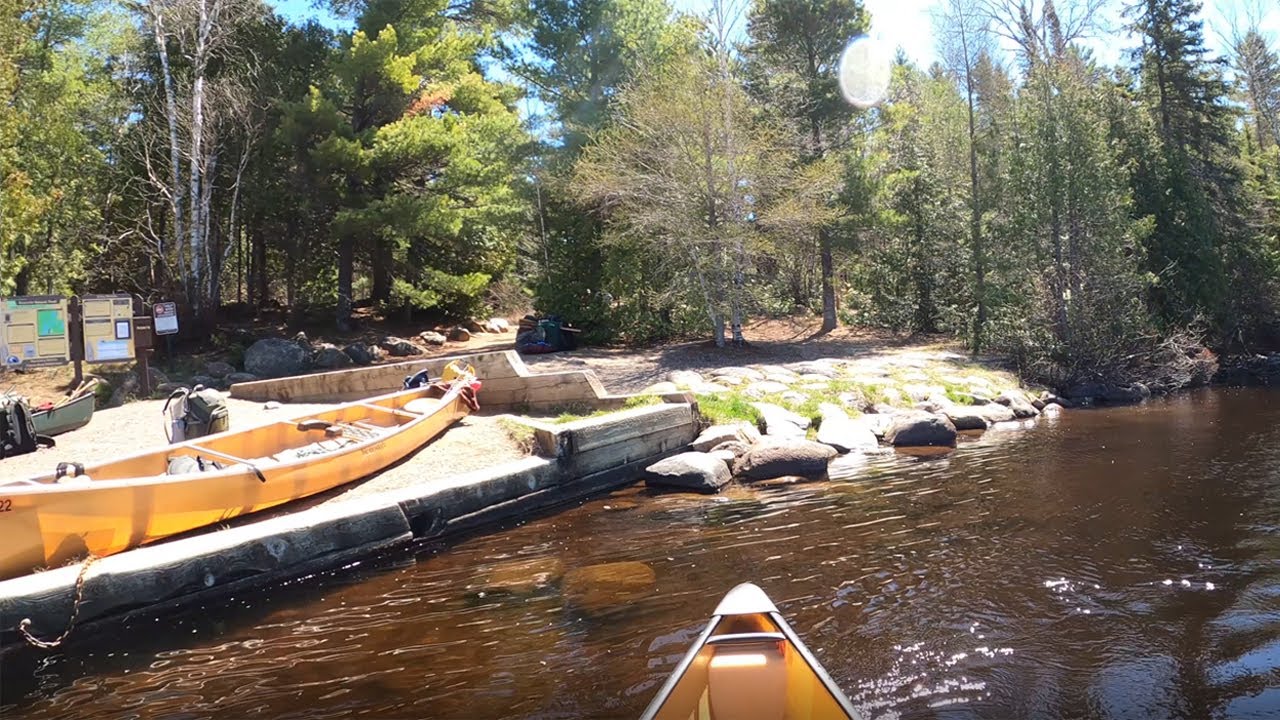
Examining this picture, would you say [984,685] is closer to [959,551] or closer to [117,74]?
[959,551]

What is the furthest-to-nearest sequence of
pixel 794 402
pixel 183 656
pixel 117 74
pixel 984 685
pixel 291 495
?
pixel 117 74 → pixel 794 402 → pixel 291 495 → pixel 183 656 → pixel 984 685

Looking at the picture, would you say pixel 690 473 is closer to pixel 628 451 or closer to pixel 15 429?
pixel 628 451

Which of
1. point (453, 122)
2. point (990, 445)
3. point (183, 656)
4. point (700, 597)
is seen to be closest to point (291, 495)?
point (183, 656)

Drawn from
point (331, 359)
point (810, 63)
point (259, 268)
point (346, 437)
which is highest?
point (810, 63)

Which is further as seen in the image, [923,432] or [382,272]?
[382,272]

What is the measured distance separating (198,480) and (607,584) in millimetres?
3781

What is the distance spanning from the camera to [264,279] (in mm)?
24234

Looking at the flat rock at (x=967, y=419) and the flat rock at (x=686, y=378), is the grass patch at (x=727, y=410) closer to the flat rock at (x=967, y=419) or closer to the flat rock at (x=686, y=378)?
the flat rock at (x=686, y=378)

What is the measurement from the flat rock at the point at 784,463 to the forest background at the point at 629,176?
26.9ft

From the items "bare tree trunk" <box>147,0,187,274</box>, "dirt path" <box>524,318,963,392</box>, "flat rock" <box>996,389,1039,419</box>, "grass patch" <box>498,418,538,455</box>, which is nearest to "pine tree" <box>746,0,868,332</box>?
"dirt path" <box>524,318,963,392</box>

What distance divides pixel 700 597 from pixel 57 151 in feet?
68.4

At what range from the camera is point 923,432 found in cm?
1219

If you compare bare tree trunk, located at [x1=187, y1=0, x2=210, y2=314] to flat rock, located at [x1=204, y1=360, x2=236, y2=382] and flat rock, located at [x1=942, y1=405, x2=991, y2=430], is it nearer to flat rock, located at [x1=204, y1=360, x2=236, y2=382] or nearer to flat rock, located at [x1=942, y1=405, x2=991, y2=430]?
flat rock, located at [x1=204, y1=360, x2=236, y2=382]

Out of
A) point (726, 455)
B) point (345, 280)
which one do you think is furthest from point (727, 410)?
point (345, 280)
